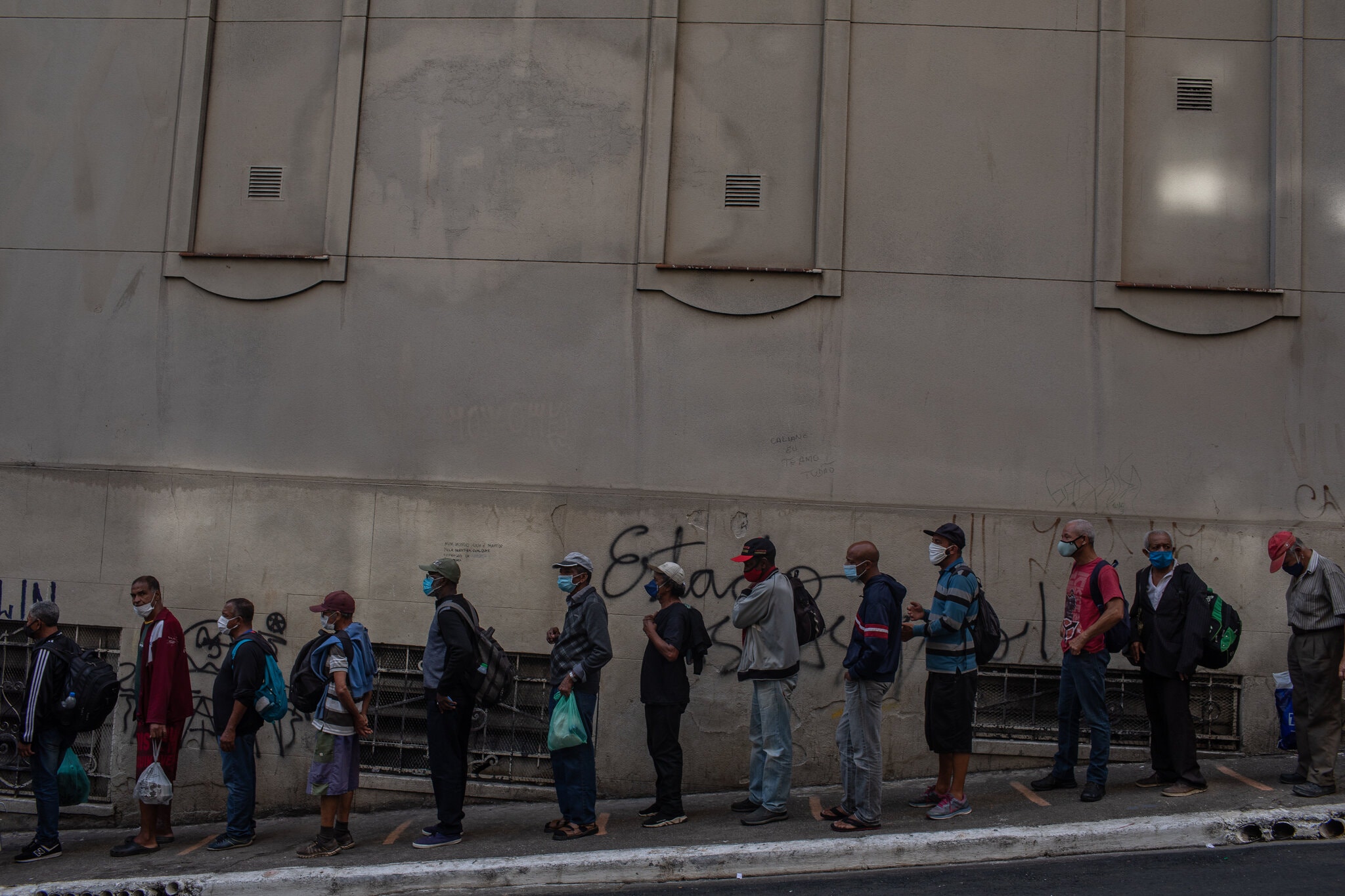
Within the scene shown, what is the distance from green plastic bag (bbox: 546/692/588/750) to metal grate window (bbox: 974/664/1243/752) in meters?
3.02

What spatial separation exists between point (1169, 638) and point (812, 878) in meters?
2.62

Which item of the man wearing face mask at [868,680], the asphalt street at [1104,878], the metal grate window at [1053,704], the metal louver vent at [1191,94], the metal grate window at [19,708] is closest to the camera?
the asphalt street at [1104,878]

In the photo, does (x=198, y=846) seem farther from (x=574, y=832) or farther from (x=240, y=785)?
(x=574, y=832)

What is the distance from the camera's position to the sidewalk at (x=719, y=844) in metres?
5.85

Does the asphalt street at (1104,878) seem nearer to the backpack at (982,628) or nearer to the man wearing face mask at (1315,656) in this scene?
the man wearing face mask at (1315,656)

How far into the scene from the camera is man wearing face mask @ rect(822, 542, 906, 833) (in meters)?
6.16

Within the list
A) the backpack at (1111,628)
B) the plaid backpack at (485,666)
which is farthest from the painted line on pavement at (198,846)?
the backpack at (1111,628)

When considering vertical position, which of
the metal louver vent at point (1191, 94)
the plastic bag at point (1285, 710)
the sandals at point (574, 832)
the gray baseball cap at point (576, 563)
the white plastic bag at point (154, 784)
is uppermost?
the metal louver vent at point (1191, 94)

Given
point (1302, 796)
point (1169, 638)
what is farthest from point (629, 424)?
point (1302, 796)

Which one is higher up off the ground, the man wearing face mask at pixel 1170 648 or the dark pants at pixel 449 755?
the man wearing face mask at pixel 1170 648

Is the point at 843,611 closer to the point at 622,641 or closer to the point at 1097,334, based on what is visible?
the point at 622,641

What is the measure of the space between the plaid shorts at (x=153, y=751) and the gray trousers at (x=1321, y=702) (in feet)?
22.9

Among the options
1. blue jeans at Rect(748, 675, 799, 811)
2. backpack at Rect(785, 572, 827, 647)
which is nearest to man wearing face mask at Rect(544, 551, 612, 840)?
blue jeans at Rect(748, 675, 799, 811)

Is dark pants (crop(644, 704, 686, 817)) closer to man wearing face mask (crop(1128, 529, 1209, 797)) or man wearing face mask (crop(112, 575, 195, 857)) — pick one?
man wearing face mask (crop(1128, 529, 1209, 797))
